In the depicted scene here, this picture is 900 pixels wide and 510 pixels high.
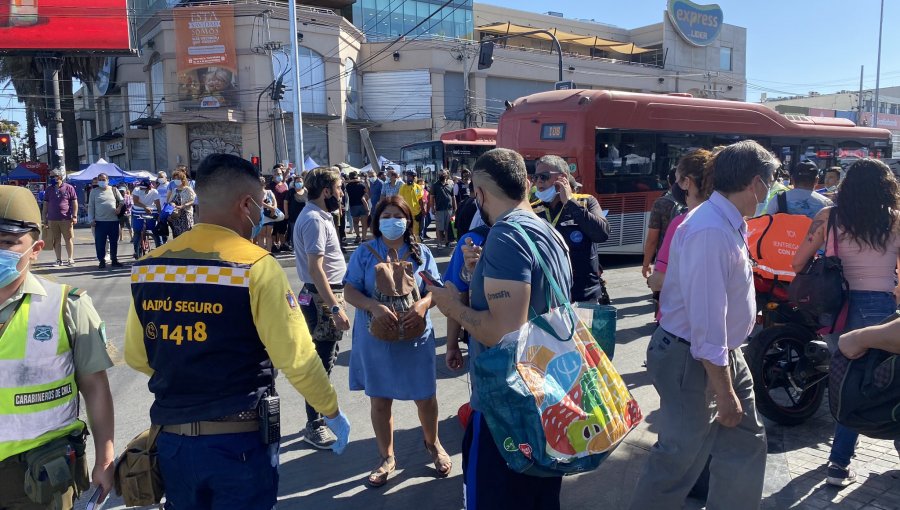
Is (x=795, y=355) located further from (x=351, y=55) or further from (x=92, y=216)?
(x=351, y=55)

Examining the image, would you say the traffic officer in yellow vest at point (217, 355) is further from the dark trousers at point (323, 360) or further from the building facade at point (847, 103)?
the building facade at point (847, 103)

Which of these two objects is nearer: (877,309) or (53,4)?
(877,309)

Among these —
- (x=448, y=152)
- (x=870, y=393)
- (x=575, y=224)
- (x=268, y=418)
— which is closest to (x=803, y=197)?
(x=575, y=224)

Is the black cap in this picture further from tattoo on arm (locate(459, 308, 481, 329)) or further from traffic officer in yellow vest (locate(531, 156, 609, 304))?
tattoo on arm (locate(459, 308, 481, 329))

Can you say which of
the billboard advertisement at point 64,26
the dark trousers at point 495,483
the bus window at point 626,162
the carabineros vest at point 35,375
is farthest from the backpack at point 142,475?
the billboard advertisement at point 64,26

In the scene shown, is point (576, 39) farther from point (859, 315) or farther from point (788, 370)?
point (859, 315)

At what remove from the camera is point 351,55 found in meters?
38.1

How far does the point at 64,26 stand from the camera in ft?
89.9

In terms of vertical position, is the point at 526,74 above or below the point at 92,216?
above

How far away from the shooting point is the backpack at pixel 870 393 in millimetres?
2682

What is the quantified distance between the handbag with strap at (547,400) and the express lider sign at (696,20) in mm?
56460

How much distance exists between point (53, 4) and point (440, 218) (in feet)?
74.8

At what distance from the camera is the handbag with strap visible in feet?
7.32

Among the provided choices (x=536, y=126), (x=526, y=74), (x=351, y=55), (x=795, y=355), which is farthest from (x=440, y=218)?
(x=526, y=74)
